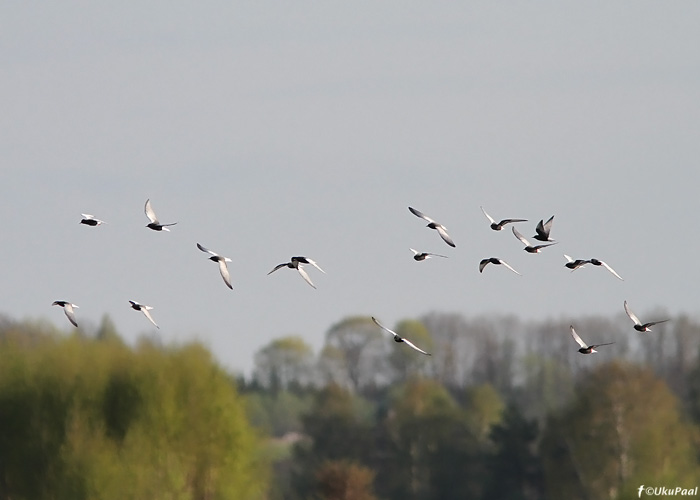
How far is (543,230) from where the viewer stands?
33.6 m

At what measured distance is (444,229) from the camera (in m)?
34.6

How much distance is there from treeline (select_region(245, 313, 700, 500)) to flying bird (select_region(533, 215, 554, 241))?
63.0ft

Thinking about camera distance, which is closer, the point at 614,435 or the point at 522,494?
the point at 614,435

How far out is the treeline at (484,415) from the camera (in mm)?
70375

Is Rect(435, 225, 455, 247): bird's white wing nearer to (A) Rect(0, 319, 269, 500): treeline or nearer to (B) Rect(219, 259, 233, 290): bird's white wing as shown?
(B) Rect(219, 259, 233, 290): bird's white wing

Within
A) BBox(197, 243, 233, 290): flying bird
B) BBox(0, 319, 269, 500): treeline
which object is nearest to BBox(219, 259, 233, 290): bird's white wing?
BBox(197, 243, 233, 290): flying bird

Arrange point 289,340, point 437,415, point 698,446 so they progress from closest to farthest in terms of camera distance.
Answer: point 698,446 < point 437,415 < point 289,340

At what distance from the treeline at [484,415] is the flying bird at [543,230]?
1919 centimetres

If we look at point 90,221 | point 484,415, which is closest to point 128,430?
point 90,221

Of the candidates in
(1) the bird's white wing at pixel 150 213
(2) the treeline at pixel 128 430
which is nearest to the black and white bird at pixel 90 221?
(1) the bird's white wing at pixel 150 213

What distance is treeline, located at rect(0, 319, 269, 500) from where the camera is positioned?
53.7 metres

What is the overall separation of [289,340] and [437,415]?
53690 millimetres

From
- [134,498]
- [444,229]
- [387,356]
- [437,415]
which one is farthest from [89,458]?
[387,356]

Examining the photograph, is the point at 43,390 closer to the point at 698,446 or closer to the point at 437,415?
the point at 698,446
